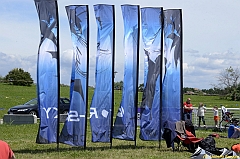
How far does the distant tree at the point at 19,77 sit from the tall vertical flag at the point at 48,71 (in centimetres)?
5094

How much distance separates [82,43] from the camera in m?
13.1

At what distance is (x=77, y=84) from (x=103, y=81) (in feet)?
2.81

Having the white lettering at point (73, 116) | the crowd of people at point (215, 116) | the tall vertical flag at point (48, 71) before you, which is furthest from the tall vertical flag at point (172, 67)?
the crowd of people at point (215, 116)

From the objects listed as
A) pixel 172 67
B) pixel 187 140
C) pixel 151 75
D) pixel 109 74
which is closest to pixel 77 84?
pixel 109 74

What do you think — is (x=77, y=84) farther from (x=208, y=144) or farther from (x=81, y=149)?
(x=208, y=144)

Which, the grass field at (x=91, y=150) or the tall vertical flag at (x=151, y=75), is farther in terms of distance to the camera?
the tall vertical flag at (x=151, y=75)

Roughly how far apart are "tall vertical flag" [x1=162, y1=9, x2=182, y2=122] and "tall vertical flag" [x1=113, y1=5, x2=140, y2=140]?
102cm

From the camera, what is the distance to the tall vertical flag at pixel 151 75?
560 inches

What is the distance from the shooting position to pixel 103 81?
13453 mm

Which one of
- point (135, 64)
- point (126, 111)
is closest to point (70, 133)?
point (126, 111)

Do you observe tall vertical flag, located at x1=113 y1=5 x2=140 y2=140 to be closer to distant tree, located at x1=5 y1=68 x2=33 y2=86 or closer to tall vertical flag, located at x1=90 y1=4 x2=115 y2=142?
tall vertical flag, located at x1=90 y1=4 x2=115 y2=142

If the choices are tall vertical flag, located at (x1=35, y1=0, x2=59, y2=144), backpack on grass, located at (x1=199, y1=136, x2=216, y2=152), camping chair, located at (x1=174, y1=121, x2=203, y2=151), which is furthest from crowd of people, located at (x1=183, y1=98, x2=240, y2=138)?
tall vertical flag, located at (x1=35, y1=0, x2=59, y2=144)

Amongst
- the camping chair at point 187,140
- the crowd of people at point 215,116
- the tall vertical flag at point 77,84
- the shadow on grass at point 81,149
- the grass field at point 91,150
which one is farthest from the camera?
the crowd of people at point 215,116

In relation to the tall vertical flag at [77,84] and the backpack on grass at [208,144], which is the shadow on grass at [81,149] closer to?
the tall vertical flag at [77,84]
